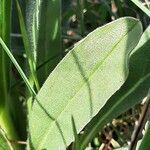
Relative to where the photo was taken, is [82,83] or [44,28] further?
[44,28]

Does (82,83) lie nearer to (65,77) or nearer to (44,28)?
(65,77)

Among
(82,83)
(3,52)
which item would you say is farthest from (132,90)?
(3,52)

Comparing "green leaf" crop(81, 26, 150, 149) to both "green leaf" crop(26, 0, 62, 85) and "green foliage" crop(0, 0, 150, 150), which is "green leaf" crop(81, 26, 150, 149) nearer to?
"green foliage" crop(0, 0, 150, 150)

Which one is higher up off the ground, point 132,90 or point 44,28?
point 44,28

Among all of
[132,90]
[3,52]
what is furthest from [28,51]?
[132,90]

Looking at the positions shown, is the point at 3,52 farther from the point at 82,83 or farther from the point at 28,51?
the point at 82,83

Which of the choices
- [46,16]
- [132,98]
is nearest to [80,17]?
[46,16]

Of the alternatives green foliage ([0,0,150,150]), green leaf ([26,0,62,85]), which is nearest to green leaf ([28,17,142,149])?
green foliage ([0,0,150,150])

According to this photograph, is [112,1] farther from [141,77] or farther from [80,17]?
[141,77]
